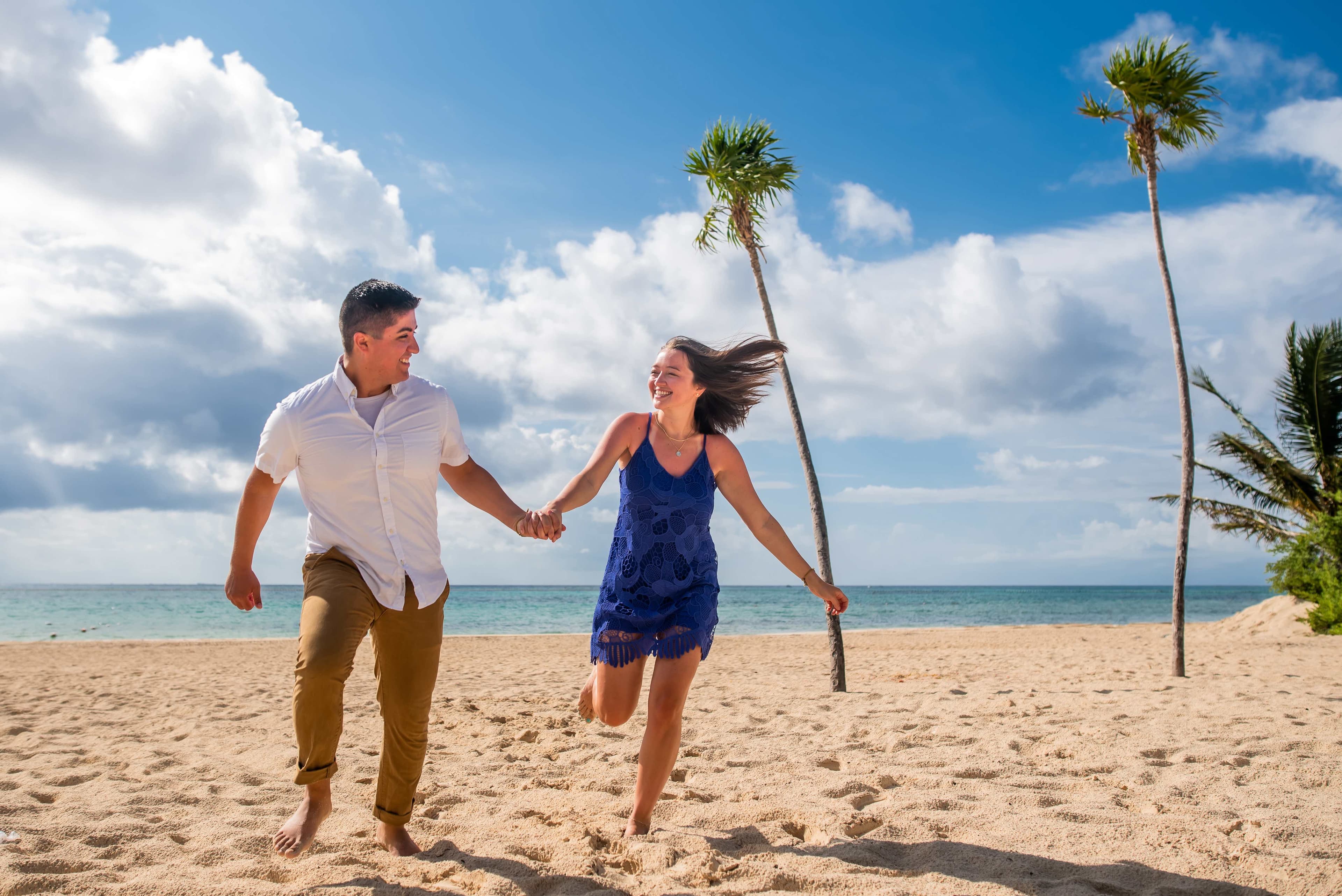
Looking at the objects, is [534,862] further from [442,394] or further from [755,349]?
[755,349]

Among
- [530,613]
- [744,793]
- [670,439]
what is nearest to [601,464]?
[670,439]

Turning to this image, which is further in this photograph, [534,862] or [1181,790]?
[1181,790]

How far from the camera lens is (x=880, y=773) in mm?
4570

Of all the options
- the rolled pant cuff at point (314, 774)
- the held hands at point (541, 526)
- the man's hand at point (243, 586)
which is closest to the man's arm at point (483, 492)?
the held hands at point (541, 526)

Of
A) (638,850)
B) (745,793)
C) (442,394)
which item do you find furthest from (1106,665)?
(442,394)

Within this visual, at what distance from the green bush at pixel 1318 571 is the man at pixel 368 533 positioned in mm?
18484

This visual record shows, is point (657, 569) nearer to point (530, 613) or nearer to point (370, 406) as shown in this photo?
point (370, 406)

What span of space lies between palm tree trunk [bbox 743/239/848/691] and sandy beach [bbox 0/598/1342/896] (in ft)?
1.57

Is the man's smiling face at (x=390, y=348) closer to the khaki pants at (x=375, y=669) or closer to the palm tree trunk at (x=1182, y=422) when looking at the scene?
the khaki pants at (x=375, y=669)

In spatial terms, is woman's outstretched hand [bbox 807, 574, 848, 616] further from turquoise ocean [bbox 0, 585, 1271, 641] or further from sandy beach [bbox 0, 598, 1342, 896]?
turquoise ocean [bbox 0, 585, 1271, 641]

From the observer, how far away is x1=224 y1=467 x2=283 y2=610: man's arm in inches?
128

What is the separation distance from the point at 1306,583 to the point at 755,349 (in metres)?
18.5

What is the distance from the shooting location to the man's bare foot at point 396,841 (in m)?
3.32

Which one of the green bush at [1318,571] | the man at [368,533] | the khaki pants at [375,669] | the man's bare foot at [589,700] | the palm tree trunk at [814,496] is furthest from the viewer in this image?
the green bush at [1318,571]
